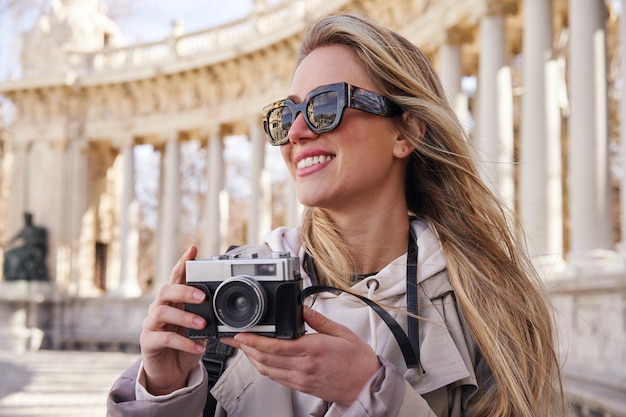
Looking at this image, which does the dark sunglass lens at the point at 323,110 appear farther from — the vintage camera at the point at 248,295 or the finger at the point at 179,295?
the finger at the point at 179,295

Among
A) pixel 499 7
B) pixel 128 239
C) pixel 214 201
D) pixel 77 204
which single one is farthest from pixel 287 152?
pixel 77 204

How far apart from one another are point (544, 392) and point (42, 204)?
2330 inches

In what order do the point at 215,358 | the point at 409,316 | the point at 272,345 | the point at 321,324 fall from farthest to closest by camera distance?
1. the point at 215,358
2. the point at 409,316
3. the point at 321,324
4. the point at 272,345

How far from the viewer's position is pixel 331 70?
15.4 feet

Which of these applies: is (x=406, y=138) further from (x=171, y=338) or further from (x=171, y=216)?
(x=171, y=216)

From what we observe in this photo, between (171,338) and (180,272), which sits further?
(180,272)

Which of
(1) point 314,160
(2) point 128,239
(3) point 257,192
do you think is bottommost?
(2) point 128,239

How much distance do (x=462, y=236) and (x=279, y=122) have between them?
4.54 ft

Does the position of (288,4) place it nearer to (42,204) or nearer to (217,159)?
(217,159)

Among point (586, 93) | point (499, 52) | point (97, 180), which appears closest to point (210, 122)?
point (97, 180)

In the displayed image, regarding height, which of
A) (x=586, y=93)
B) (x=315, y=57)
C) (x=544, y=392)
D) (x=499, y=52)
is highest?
(x=499, y=52)

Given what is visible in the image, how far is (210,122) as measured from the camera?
55.1 meters

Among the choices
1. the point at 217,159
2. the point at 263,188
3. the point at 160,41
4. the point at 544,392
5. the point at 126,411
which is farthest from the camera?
the point at 160,41

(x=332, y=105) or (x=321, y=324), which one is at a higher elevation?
(x=332, y=105)
